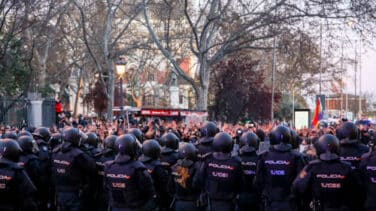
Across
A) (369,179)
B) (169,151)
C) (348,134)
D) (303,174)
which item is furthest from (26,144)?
(369,179)

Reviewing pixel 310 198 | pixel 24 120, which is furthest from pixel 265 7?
pixel 310 198

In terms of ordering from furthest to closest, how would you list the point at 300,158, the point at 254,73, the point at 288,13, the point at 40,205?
the point at 254,73, the point at 288,13, the point at 40,205, the point at 300,158

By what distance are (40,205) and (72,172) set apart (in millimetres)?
1513

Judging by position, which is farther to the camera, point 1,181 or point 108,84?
point 108,84

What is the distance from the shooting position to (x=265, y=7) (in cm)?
3269

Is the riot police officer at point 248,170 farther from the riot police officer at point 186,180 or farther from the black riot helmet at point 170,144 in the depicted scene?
the black riot helmet at point 170,144

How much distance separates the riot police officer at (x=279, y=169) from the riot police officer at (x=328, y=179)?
1034 mm

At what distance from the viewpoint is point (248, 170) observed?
12.6 meters

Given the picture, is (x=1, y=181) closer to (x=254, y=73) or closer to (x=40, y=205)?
(x=40, y=205)

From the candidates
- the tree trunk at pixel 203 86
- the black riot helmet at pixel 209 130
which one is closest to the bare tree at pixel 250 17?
the tree trunk at pixel 203 86

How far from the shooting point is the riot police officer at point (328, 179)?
10.0m

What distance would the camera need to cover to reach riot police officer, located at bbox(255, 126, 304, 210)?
11.3 metres

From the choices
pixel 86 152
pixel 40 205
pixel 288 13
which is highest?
pixel 288 13

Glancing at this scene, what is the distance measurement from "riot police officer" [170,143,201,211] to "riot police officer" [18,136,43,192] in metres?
2.42
